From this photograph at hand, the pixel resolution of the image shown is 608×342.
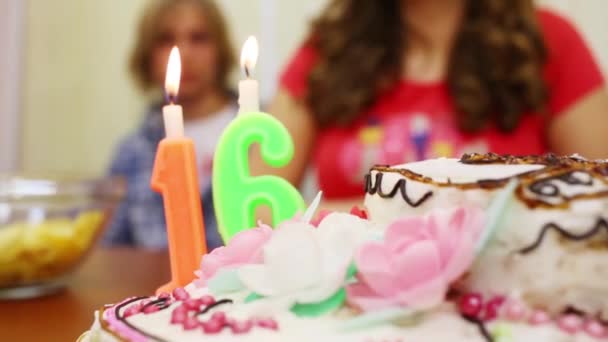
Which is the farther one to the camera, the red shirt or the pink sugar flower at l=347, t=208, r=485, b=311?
the red shirt

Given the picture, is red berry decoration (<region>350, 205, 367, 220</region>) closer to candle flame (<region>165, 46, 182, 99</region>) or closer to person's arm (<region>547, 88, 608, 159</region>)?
candle flame (<region>165, 46, 182, 99</region>)

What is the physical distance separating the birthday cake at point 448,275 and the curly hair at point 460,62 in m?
1.10

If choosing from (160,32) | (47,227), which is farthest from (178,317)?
(160,32)

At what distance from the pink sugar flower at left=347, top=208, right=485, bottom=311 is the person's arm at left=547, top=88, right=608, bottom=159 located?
4.12ft

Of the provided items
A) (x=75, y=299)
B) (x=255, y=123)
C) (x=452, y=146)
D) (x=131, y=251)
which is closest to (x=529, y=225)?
(x=255, y=123)

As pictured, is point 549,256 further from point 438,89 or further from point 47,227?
point 438,89

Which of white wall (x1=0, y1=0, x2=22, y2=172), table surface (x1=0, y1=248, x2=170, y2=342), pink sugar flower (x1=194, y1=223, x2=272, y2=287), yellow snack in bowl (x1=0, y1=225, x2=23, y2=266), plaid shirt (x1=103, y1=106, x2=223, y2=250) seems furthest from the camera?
white wall (x1=0, y1=0, x2=22, y2=172)

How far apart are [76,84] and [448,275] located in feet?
8.82

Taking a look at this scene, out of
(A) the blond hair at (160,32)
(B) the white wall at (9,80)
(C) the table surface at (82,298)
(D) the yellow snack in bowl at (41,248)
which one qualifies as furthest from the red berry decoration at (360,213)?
(B) the white wall at (9,80)

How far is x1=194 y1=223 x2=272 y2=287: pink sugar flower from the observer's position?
0.48 m

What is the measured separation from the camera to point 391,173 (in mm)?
460

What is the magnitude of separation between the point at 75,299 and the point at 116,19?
6.60ft

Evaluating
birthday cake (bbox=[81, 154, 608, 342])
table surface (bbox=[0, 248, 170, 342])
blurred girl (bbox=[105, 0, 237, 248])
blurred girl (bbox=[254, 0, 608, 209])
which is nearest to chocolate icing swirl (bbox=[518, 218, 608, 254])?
birthday cake (bbox=[81, 154, 608, 342])

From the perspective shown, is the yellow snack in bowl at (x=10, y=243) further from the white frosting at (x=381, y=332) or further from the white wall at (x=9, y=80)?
the white wall at (x=9, y=80)
